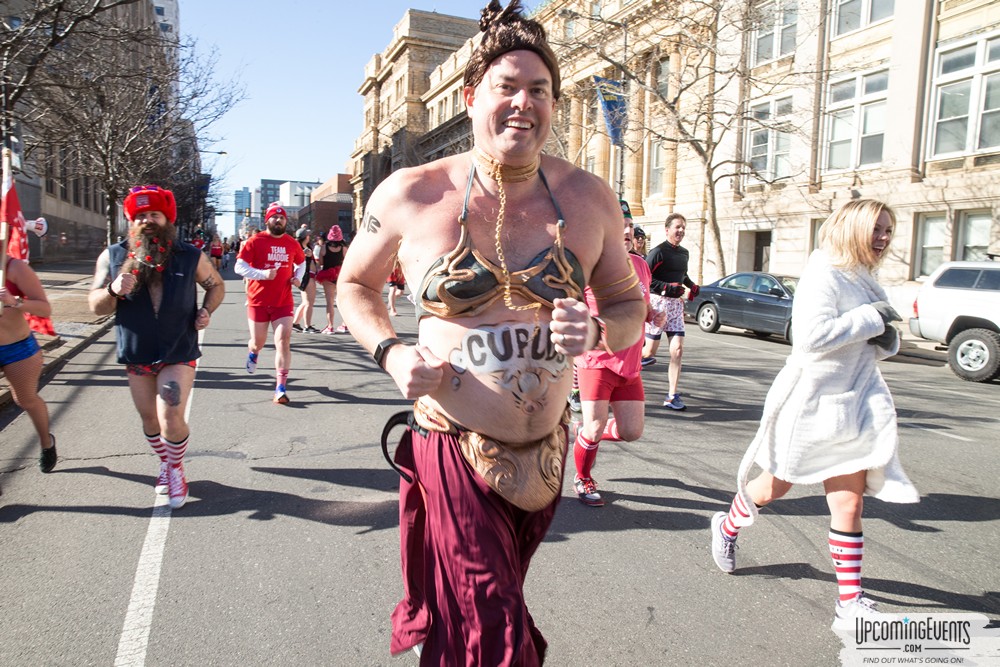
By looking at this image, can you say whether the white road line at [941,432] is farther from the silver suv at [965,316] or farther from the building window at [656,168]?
the building window at [656,168]

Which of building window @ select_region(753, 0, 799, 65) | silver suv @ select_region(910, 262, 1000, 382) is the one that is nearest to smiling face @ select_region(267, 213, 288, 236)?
silver suv @ select_region(910, 262, 1000, 382)

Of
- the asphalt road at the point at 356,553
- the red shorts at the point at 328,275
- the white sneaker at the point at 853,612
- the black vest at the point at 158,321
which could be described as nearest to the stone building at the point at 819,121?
the red shorts at the point at 328,275

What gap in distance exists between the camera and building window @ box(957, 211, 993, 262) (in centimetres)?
1759

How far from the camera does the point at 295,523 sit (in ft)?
13.2

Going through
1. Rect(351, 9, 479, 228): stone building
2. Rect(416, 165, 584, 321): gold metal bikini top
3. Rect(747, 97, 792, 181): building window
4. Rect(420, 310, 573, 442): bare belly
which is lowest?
Rect(420, 310, 573, 442): bare belly

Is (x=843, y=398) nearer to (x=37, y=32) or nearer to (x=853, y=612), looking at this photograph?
(x=853, y=612)

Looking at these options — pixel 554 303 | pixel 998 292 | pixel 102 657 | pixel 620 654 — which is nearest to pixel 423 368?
pixel 554 303

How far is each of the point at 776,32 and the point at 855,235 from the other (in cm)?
2354

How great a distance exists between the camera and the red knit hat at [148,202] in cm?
411

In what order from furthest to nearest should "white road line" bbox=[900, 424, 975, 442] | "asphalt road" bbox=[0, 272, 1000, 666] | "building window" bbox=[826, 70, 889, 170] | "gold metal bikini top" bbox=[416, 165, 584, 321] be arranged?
"building window" bbox=[826, 70, 889, 170], "white road line" bbox=[900, 424, 975, 442], "asphalt road" bbox=[0, 272, 1000, 666], "gold metal bikini top" bbox=[416, 165, 584, 321]

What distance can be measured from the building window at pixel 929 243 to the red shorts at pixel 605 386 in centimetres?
1818

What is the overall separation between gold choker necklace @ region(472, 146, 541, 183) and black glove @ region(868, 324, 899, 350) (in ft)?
6.46

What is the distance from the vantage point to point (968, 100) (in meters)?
17.9

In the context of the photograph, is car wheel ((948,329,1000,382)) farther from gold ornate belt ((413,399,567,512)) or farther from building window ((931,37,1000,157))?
gold ornate belt ((413,399,567,512))
